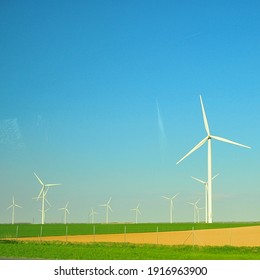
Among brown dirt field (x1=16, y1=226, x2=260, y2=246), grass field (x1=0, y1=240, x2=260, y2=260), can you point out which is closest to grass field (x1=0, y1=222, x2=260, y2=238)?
brown dirt field (x1=16, y1=226, x2=260, y2=246)

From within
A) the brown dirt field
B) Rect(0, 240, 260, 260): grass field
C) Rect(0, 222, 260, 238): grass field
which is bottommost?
Rect(0, 240, 260, 260): grass field

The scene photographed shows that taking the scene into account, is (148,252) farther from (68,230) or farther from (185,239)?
(68,230)

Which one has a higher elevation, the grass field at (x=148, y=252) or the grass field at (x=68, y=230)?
the grass field at (x=68, y=230)

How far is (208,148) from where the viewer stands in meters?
84.1

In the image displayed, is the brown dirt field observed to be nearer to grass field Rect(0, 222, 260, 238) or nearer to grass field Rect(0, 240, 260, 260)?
grass field Rect(0, 222, 260, 238)

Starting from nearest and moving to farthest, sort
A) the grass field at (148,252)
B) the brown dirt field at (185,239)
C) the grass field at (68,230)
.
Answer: the grass field at (148,252), the brown dirt field at (185,239), the grass field at (68,230)

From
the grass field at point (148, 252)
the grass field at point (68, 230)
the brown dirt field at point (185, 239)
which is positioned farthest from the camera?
the grass field at point (68, 230)

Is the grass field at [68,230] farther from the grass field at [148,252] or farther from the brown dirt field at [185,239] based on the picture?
the grass field at [148,252]

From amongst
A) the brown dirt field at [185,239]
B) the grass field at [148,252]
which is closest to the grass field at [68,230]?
the brown dirt field at [185,239]

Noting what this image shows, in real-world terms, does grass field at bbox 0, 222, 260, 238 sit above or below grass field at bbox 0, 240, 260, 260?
above

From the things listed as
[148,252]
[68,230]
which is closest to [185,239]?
[148,252]
